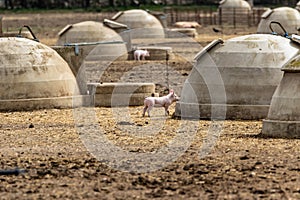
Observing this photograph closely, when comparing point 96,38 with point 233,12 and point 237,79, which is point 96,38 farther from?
point 233,12

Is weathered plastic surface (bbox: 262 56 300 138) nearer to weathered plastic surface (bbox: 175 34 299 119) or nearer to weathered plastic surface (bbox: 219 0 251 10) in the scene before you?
weathered plastic surface (bbox: 175 34 299 119)

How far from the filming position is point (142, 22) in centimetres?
5528

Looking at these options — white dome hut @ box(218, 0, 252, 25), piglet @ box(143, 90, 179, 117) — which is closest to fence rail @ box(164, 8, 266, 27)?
white dome hut @ box(218, 0, 252, 25)

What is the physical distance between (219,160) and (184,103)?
5707mm

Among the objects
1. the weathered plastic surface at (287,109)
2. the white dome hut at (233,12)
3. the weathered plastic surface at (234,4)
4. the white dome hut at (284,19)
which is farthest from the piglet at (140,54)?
the weathered plastic surface at (234,4)

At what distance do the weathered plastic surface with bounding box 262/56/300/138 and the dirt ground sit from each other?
25 cm

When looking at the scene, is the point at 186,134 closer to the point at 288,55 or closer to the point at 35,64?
the point at 288,55

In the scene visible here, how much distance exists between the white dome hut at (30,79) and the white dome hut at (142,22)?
29.7m

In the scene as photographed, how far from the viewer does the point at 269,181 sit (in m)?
13.8

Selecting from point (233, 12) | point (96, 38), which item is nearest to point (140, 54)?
point (96, 38)

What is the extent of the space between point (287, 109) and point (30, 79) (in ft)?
24.4

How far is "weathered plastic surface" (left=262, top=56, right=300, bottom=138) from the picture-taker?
17.5m

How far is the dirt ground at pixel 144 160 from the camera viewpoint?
1334cm

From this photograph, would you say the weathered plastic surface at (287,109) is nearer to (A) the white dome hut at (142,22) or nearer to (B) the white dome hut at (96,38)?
(B) the white dome hut at (96,38)
